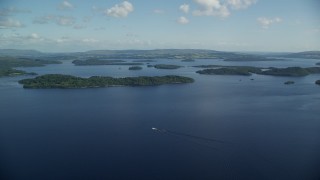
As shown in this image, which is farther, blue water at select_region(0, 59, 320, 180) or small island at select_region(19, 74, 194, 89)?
small island at select_region(19, 74, 194, 89)

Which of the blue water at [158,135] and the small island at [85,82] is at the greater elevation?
the small island at [85,82]

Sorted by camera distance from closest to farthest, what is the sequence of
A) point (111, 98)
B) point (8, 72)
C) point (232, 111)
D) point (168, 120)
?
point (168, 120)
point (232, 111)
point (111, 98)
point (8, 72)

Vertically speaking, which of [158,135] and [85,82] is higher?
[85,82]

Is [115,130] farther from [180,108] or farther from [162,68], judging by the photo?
[162,68]

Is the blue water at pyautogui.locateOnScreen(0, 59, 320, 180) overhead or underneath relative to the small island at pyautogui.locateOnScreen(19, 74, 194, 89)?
underneath

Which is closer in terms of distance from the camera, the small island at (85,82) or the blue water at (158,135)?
the blue water at (158,135)

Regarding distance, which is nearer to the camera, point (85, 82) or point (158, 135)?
point (158, 135)

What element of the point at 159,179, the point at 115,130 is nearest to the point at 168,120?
the point at 115,130

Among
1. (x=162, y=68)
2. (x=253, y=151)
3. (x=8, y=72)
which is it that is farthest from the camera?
(x=162, y=68)
